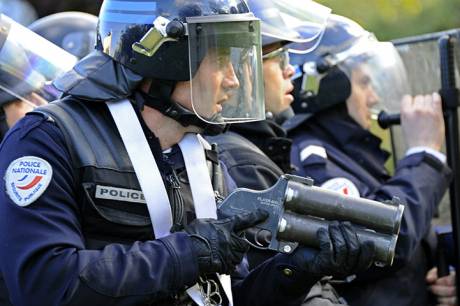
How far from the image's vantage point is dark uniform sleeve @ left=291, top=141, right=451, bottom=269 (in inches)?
147

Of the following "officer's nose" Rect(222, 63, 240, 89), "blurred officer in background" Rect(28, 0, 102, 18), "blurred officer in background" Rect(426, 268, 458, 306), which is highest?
"blurred officer in background" Rect(28, 0, 102, 18)

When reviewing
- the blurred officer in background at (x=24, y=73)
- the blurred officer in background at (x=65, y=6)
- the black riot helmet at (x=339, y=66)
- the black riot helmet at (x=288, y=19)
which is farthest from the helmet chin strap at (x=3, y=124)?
the blurred officer in background at (x=65, y=6)

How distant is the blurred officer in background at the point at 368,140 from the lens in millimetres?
3791

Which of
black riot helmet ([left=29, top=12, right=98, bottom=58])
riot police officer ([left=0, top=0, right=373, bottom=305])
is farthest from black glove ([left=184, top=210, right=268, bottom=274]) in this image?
black riot helmet ([left=29, top=12, right=98, bottom=58])

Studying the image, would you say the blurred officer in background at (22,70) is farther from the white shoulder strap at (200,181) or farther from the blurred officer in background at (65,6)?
the blurred officer in background at (65,6)

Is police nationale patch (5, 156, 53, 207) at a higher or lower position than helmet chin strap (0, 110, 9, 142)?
lower

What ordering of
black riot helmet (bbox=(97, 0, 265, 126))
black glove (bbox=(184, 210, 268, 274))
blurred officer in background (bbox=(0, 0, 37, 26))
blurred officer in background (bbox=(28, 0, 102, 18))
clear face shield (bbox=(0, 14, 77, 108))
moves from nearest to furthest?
black glove (bbox=(184, 210, 268, 274)) → black riot helmet (bbox=(97, 0, 265, 126)) → clear face shield (bbox=(0, 14, 77, 108)) → blurred officer in background (bbox=(0, 0, 37, 26)) → blurred officer in background (bbox=(28, 0, 102, 18))

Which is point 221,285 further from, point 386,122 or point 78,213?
point 386,122

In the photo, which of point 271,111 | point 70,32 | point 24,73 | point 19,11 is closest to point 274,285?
point 271,111

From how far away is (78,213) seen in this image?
2.35m

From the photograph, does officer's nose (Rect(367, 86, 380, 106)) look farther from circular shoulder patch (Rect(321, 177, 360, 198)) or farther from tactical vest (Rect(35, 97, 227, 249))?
tactical vest (Rect(35, 97, 227, 249))

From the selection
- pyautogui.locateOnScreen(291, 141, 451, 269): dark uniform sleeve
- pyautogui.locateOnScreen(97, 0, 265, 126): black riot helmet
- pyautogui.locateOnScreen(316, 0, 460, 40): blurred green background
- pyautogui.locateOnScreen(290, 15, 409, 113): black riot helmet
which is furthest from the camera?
pyautogui.locateOnScreen(316, 0, 460, 40): blurred green background

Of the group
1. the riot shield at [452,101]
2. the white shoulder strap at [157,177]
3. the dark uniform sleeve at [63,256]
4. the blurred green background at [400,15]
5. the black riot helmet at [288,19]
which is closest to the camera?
the dark uniform sleeve at [63,256]

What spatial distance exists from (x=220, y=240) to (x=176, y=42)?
598 millimetres
